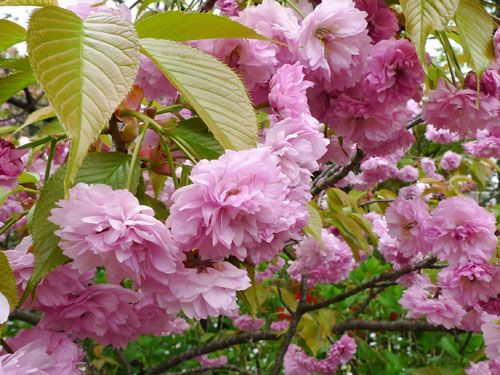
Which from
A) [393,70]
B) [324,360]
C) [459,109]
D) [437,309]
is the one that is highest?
[393,70]

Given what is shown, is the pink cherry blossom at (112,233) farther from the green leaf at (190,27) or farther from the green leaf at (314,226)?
the green leaf at (314,226)

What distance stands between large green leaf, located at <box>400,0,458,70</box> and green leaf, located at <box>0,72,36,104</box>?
1.70ft

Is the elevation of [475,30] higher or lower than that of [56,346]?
higher

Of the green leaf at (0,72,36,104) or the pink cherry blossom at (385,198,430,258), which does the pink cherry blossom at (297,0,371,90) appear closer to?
the green leaf at (0,72,36,104)

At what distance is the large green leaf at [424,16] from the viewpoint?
636mm

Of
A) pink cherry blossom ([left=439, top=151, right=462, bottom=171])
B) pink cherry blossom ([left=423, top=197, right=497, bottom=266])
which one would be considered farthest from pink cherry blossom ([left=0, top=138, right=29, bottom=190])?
pink cherry blossom ([left=439, top=151, right=462, bottom=171])

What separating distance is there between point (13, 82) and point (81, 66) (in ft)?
0.98

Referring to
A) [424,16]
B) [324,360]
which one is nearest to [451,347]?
[324,360]

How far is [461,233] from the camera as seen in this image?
3.84 feet

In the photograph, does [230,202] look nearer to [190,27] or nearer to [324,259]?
[190,27]

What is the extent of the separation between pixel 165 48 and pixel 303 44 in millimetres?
328

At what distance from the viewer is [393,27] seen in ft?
3.26

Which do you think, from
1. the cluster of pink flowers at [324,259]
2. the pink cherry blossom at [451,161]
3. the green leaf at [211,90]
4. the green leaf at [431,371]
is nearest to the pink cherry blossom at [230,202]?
the green leaf at [211,90]

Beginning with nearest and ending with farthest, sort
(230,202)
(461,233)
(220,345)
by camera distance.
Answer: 1. (230,202)
2. (461,233)
3. (220,345)
